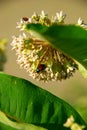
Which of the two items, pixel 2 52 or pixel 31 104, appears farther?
pixel 2 52

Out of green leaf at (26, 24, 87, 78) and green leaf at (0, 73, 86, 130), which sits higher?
green leaf at (26, 24, 87, 78)

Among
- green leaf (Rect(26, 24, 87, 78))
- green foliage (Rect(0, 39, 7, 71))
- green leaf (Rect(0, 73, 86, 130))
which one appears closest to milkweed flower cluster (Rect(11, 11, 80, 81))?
green leaf (Rect(0, 73, 86, 130))

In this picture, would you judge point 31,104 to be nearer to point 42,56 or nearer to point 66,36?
point 42,56

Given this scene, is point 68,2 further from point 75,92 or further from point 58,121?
point 58,121

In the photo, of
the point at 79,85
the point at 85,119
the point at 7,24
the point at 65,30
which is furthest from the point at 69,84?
the point at 65,30

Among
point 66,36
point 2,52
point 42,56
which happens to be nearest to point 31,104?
point 42,56

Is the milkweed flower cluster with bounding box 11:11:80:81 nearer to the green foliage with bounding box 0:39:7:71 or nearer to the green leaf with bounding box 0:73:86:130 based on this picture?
the green leaf with bounding box 0:73:86:130
